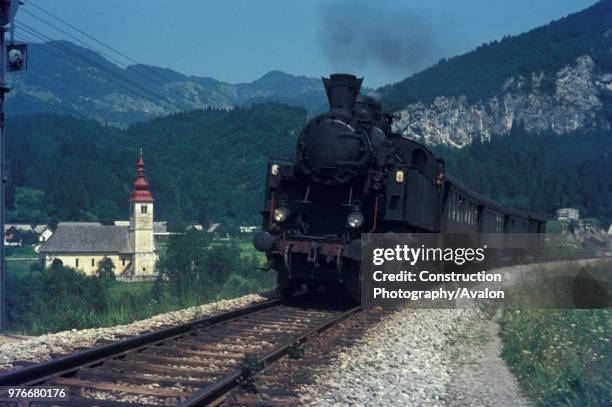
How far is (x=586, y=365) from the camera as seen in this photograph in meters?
8.49

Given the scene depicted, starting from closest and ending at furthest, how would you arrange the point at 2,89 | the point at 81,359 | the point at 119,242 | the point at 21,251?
the point at 81,359, the point at 2,89, the point at 119,242, the point at 21,251

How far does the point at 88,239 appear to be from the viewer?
449ft

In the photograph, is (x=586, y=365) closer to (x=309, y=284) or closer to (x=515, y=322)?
(x=515, y=322)

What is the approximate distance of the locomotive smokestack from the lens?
1508 centimetres

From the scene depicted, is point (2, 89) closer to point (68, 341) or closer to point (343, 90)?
point (68, 341)

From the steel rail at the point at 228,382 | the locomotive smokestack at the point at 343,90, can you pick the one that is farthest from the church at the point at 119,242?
the steel rail at the point at 228,382

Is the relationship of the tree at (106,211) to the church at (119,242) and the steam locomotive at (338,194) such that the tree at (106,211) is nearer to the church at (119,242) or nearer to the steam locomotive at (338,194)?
the church at (119,242)

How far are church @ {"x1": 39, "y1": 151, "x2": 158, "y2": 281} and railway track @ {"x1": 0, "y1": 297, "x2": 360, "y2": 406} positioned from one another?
126147mm

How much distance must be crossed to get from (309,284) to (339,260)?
2.03m

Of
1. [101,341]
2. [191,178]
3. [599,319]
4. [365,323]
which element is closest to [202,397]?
[101,341]

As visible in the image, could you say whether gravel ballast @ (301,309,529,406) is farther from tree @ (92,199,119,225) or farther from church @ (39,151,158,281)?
tree @ (92,199,119,225)

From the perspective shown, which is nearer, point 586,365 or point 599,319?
point 586,365

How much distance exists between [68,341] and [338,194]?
6.74 metres

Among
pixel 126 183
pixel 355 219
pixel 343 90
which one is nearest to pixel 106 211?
pixel 126 183
